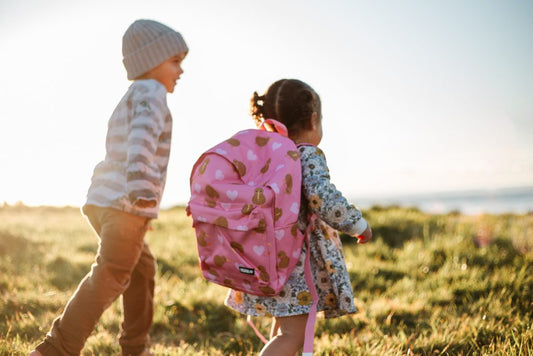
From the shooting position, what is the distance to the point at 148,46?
2510 millimetres

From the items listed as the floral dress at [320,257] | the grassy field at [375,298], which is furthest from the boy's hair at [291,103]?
the grassy field at [375,298]

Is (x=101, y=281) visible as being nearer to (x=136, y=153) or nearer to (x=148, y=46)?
(x=136, y=153)

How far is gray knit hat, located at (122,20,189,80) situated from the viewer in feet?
8.22

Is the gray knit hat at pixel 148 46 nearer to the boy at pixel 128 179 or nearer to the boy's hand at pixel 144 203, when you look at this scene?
the boy at pixel 128 179

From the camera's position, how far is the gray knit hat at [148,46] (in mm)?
2506

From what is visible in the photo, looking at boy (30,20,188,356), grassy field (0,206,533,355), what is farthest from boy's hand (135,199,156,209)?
grassy field (0,206,533,355)

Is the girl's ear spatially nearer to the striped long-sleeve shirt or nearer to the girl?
the girl

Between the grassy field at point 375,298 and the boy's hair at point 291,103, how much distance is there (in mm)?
1348

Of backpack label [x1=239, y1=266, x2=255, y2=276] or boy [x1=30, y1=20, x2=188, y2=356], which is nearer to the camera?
backpack label [x1=239, y1=266, x2=255, y2=276]

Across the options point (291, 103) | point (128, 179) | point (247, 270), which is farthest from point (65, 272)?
point (291, 103)

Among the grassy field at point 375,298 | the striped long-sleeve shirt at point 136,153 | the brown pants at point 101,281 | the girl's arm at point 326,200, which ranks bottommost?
the grassy field at point 375,298

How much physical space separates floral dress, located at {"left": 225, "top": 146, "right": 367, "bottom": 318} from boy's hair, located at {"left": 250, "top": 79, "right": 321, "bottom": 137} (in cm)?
17

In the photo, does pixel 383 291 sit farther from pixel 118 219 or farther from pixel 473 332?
pixel 118 219

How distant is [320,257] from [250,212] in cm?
49
